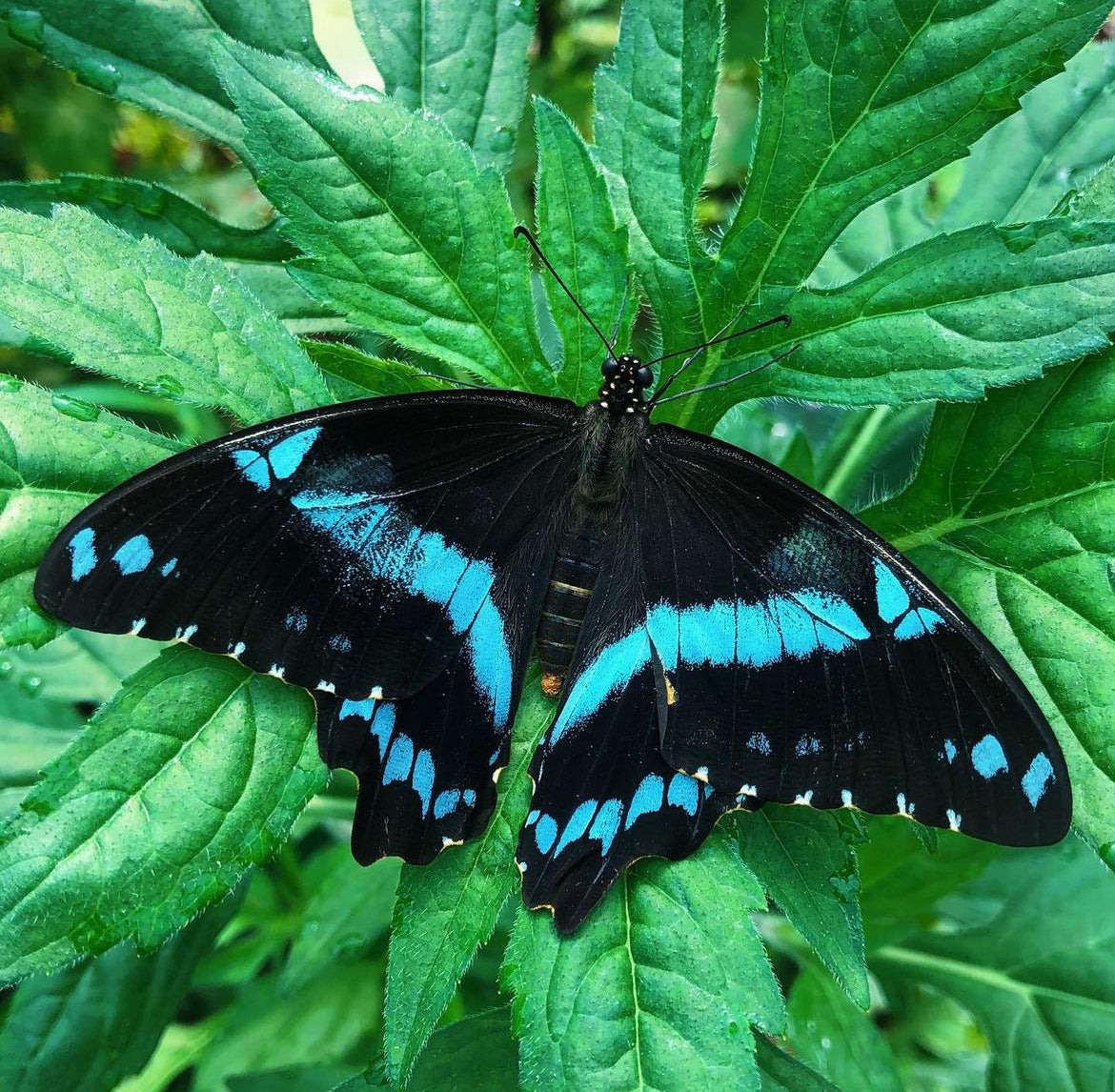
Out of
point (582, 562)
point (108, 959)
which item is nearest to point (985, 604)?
point (582, 562)

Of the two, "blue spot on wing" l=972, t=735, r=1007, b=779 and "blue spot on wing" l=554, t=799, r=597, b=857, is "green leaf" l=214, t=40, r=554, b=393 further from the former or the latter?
"blue spot on wing" l=972, t=735, r=1007, b=779

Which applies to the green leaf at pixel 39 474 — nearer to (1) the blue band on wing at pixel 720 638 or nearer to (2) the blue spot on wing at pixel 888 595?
(1) the blue band on wing at pixel 720 638

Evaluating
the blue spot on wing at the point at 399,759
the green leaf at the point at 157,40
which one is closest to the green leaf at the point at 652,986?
the blue spot on wing at the point at 399,759

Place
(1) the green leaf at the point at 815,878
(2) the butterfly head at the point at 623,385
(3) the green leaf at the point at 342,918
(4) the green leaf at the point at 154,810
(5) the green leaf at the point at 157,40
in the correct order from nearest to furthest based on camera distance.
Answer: (4) the green leaf at the point at 154,810
(1) the green leaf at the point at 815,878
(2) the butterfly head at the point at 623,385
(5) the green leaf at the point at 157,40
(3) the green leaf at the point at 342,918

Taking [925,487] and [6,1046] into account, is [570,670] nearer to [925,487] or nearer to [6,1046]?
[925,487]

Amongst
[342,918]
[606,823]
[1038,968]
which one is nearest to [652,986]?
[606,823]

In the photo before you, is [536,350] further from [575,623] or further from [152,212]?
[152,212]

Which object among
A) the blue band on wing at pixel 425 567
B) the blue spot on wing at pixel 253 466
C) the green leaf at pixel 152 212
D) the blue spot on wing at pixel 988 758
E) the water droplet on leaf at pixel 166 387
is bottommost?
the blue spot on wing at pixel 988 758

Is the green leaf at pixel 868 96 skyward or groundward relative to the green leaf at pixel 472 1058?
skyward
